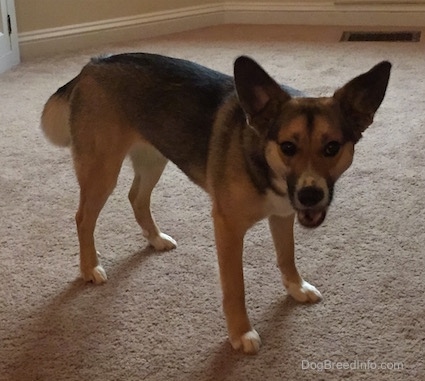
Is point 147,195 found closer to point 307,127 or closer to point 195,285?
point 195,285

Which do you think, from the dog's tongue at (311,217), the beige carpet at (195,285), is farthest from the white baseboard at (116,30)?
the dog's tongue at (311,217)

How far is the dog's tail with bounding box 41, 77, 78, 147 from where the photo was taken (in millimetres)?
1934

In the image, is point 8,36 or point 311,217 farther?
point 8,36

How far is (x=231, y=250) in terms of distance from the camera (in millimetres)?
1643

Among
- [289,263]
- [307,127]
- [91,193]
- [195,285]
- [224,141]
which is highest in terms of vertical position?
[307,127]

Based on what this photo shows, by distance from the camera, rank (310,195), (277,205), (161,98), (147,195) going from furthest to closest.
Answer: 1. (147,195)
2. (161,98)
3. (277,205)
4. (310,195)

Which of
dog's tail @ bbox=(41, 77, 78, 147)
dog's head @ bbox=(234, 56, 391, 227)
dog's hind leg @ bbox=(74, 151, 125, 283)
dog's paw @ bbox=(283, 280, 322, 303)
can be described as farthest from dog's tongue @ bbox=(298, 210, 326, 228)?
dog's tail @ bbox=(41, 77, 78, 147)

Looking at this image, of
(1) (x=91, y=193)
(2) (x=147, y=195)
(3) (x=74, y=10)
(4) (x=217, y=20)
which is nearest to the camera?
(1) (x=91, y=193)

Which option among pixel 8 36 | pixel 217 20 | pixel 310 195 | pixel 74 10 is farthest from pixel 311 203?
pixel 217 20

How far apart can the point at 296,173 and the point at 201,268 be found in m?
0.66

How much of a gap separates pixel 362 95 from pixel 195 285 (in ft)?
2.44

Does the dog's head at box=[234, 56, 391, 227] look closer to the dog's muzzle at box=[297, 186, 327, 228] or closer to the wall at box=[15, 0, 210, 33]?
the dog's muzzle at box=[297, 186, 327, 228]

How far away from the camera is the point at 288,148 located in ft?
4.77

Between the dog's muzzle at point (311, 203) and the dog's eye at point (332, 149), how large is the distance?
3.2 inches
